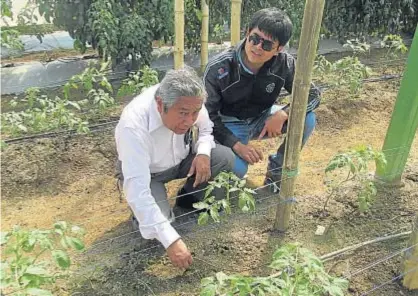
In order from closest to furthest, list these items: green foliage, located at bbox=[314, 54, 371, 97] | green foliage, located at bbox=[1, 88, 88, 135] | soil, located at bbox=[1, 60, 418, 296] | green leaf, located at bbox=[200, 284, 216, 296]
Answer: green leaf, located at bbox=[200, 284, 216, 296]
soil, located at bbox=[1, 60, 418, 296]
green foliage, located at bbox=[1, 88, 88, 135]
green foliage, located at bbox=[314, 54, 371, 97]

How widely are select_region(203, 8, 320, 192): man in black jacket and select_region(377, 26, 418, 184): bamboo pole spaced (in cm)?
45

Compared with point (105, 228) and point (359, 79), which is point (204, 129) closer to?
point (105, 228)

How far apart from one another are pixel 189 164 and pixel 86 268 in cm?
71

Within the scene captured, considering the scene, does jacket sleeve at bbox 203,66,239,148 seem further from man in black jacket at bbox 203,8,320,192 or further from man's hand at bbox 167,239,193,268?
man's hand at bbox 167,239,193,268

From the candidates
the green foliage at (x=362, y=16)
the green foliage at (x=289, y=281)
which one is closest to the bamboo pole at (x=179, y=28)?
the green foliage at (x=289, y=281)

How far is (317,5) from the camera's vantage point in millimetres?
1775

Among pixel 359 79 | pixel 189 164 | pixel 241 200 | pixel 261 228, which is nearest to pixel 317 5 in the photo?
pixel 241 200

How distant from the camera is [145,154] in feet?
6.87

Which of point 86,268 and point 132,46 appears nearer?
point 86,268

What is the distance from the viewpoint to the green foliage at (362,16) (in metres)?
Answer: 5.03

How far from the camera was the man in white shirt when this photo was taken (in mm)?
1962

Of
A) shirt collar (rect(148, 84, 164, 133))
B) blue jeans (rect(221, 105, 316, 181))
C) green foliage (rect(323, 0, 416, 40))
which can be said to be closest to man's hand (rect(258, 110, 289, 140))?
blue jeans (rect(221, 105, 316, 181))

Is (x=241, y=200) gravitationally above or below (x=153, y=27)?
below

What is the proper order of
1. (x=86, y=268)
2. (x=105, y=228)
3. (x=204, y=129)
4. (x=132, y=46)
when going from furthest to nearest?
(x=132, y=46)
(x=105, y=228)
(x=204, y=129)
(x=86, y=268)
